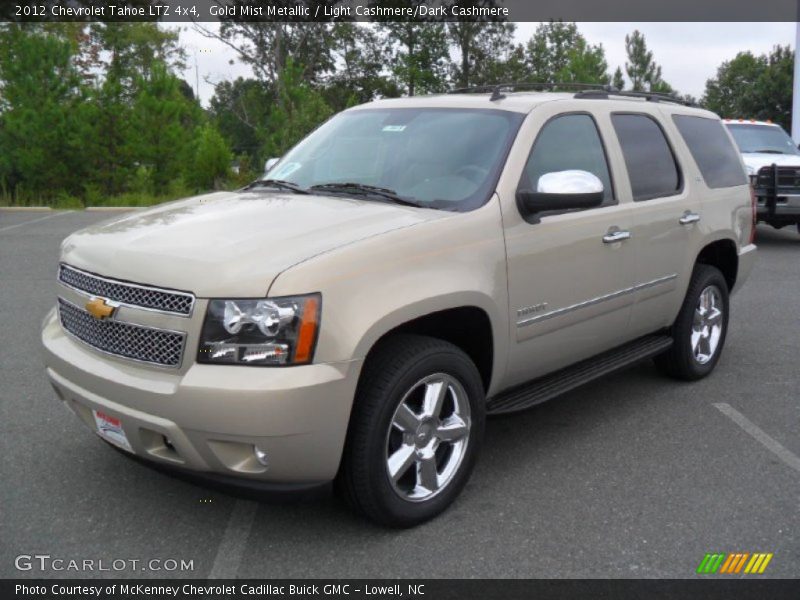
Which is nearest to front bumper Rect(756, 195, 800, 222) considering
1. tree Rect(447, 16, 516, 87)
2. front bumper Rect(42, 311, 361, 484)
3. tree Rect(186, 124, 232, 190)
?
front bumper Rect(42, 311, 361, 484)

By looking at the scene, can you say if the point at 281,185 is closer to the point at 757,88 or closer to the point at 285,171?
the point at 285,171

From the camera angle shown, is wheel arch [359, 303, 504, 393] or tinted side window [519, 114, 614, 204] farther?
tinted side window [519, 114, 614, 204]

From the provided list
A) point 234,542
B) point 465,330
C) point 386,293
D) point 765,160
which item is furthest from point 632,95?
point 765,160

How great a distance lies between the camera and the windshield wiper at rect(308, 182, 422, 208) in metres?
3.84

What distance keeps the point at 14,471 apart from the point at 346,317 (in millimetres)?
2093

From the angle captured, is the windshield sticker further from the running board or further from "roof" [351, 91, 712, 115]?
the running board

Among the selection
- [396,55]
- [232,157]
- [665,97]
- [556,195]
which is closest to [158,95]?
[232,157]

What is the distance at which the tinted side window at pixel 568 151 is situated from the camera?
13.3 feet

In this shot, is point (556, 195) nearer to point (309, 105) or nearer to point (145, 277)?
point (145, 277)

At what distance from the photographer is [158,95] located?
18406 millimetres

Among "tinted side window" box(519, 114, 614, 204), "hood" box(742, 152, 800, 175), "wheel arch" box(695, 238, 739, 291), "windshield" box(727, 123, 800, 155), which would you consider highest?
"tinted side window" box(519, 114, 614, 204)

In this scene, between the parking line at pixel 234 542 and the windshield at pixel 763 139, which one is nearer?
the parking line at pixel 234 542

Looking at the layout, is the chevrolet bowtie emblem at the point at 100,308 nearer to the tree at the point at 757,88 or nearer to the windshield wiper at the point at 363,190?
the windshield wiper at the point at 363,190

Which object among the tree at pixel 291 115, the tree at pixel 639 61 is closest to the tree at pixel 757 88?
the tree at pixel 639 61
